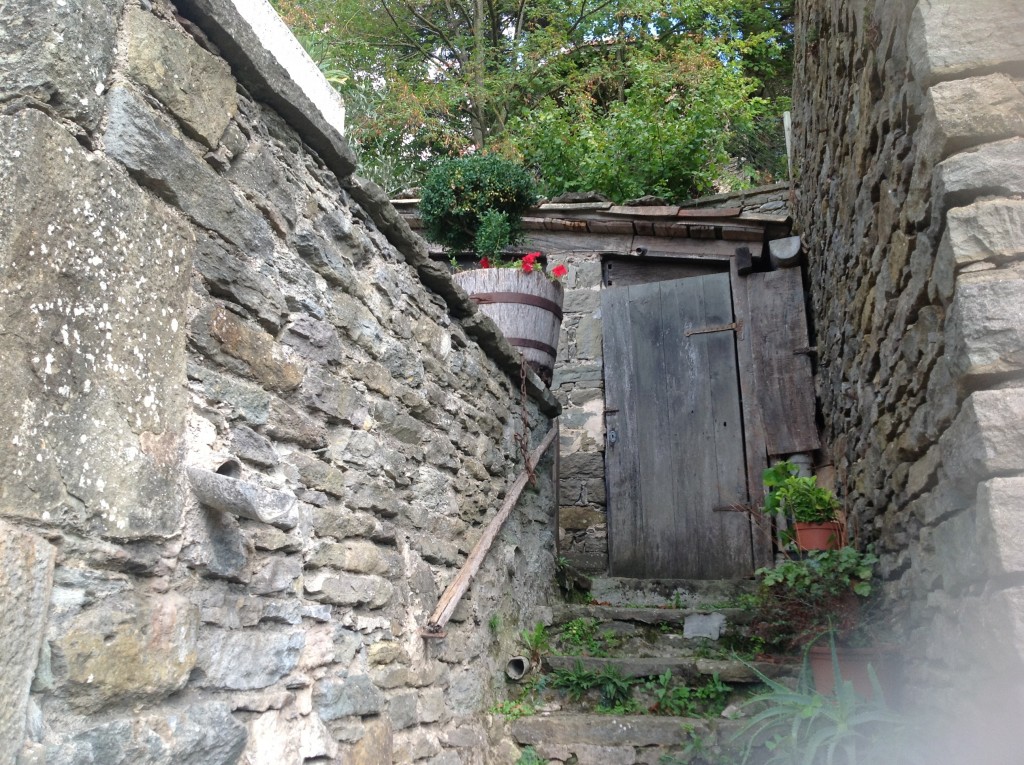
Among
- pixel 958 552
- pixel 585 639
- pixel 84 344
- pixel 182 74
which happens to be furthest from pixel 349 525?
pixel 585 639

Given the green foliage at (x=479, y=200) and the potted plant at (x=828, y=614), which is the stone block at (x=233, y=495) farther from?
the green foliage at (x=479, y=200)

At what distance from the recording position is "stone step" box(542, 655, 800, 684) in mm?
3230

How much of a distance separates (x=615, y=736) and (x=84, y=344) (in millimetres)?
2505

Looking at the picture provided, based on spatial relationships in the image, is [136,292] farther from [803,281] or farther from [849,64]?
[803,281]

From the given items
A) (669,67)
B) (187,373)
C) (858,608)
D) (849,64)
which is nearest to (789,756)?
(858,608)

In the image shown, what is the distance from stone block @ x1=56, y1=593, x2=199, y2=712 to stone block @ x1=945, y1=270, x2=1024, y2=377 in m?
1.71

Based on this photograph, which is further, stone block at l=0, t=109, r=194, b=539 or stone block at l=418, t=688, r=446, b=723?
stone block at l=418, t=688, r=446, b=723

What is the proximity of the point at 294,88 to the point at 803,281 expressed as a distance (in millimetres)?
3993

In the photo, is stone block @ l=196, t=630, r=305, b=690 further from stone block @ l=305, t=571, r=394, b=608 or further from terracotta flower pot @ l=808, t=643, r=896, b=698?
terracotta flower pot @ l=808, t=643, r=896, b=698

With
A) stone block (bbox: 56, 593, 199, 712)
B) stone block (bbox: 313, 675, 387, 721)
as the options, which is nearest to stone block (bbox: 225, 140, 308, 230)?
stone block (bbox: 56, 593, 199, 712)

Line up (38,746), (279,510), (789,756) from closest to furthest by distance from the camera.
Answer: (38,746), (279,510), (789,756)

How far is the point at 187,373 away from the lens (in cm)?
160

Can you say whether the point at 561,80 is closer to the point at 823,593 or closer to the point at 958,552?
the point at 823,593

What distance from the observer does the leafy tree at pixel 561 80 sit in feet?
24.6
